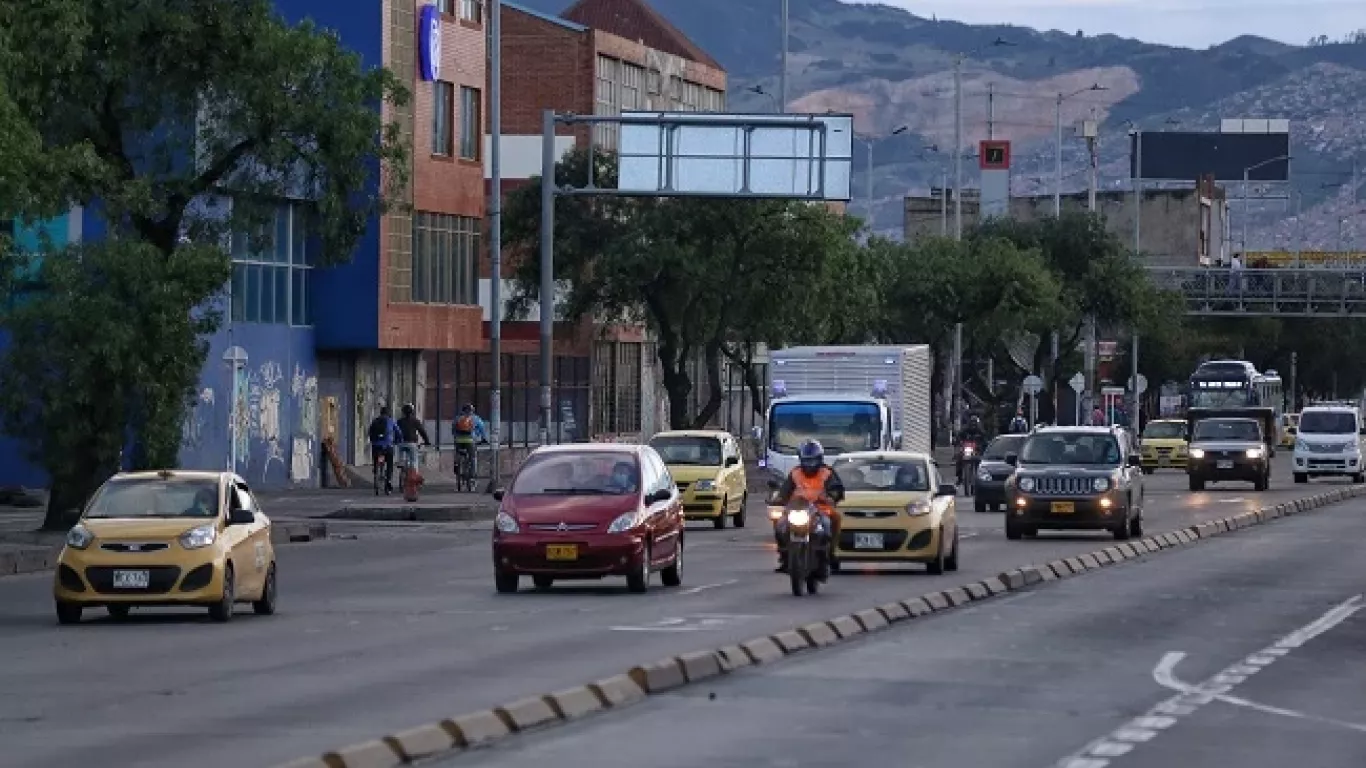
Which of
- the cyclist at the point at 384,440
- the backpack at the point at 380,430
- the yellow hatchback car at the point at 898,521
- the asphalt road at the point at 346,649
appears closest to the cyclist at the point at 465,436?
the cyclist at the point at 384,440

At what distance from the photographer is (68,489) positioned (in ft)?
136

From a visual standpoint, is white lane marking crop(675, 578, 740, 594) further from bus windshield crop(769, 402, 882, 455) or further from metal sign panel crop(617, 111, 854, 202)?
metal sign panel crop(617, 111, 854, 202)

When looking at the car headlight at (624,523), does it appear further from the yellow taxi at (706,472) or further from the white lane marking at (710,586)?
the yellow taxi at (706,472)

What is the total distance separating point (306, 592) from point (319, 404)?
115 feet

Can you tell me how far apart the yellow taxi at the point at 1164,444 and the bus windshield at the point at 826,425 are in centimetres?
4318

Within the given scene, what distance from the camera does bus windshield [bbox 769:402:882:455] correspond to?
52.1 m


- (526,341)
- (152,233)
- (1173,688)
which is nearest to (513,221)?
(526,341)

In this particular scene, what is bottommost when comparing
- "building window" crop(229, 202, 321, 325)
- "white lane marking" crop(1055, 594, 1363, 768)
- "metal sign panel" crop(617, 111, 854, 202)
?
"white lane marking" crop(1055, 594, 1363, 768)

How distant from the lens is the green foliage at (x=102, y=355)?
4025 centimetres

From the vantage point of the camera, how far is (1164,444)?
94625 mm

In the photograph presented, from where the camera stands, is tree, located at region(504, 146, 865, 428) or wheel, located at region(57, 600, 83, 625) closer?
wheel, located at region(57, 600, 83, 625)

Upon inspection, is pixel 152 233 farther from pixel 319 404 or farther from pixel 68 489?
pixel 319 404

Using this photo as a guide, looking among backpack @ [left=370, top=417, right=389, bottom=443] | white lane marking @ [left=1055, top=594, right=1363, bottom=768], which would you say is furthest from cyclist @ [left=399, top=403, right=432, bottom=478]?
white lane marking @ [left=1055, top=594, right=1363, bottom=768]

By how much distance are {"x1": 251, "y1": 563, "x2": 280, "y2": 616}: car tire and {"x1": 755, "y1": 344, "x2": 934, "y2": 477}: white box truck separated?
2261cm
